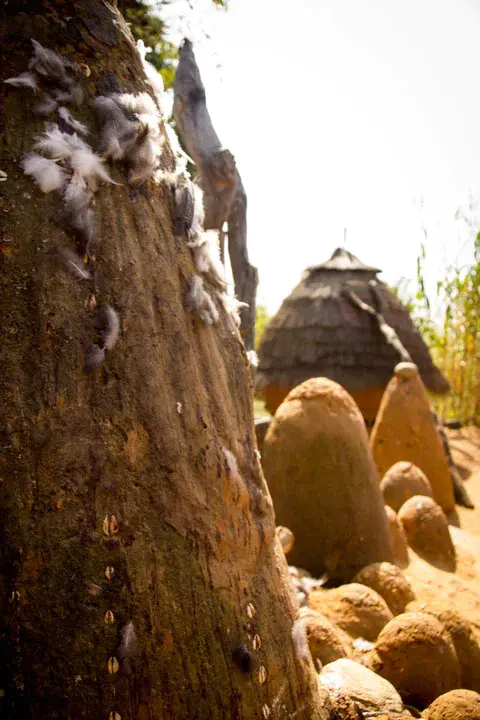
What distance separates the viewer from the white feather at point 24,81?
1.42m

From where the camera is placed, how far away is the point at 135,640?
1.35 metres

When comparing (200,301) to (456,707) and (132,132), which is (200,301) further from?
(456,707)

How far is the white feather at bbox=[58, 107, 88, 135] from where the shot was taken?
147 cm

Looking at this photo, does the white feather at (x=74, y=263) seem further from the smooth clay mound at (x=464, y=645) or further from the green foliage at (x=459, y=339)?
the green foliage at (x=459, y=339)

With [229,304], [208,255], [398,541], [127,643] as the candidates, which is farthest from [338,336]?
[127,643]

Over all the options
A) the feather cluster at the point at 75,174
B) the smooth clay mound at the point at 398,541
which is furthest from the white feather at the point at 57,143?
the smooth clay mound at the point at 398,541

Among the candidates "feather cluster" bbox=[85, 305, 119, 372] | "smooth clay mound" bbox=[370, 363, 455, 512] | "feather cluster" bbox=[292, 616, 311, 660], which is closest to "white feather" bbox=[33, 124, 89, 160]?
"feather cluster" bbox=[85, 305, 119, 372]

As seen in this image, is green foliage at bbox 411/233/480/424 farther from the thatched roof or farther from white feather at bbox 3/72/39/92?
white feather at bbox 3/72/39/92

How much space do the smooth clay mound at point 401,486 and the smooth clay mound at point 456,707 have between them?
3055 millimetres

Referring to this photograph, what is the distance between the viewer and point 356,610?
10.2 feet

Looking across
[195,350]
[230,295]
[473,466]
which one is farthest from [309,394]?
[473,466]

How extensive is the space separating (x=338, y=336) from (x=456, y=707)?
787cm

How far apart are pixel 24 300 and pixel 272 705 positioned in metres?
1.26

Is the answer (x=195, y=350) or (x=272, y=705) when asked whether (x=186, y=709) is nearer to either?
(x=272, y=705)
